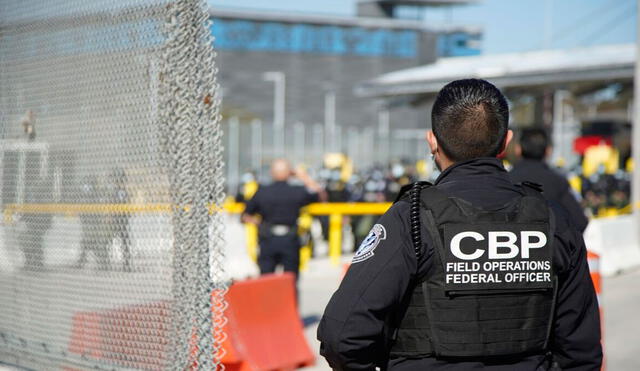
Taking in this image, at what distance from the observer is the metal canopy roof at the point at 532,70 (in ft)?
86.8

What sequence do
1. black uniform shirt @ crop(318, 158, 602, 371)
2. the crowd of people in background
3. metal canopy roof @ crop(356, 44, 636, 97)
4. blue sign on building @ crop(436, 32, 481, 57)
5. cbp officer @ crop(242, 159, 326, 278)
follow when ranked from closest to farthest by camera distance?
black uniform shirt @ crop(318, 158, 602, 371)
cbp officer @ crop(242, 159, 326, 278)
the crowd of people in background
metal canopy roof @ crop(356, 44, 636, 97)
blue sign on building @ crop(436, 32, 481, 57)

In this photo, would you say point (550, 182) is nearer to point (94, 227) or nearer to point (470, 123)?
point (94, 227)

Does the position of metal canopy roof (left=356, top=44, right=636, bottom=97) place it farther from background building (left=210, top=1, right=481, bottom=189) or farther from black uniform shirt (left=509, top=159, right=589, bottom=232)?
background building (left=210, top=1, right=481, bottom=189)

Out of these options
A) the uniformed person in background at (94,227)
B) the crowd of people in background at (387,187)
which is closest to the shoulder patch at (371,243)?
the uniformed person in background at (94,227)

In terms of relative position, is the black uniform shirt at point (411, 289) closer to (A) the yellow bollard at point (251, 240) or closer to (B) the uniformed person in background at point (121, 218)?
(B) the uniformed person in background at point (121, 218)

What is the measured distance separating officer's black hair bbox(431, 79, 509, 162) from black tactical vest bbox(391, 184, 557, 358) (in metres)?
0.15

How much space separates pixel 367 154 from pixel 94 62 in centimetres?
3593

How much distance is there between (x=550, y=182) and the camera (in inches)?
252

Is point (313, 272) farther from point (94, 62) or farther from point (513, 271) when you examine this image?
point (513, 271)

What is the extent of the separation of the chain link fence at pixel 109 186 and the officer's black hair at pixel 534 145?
3.07 metres

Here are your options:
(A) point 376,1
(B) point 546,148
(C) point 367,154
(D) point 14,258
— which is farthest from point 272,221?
(A) point 376,1

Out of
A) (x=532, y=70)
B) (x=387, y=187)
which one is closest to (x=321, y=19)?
(x=532, y=70)

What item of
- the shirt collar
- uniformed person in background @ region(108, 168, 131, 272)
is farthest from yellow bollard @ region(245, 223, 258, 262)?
the shirt collar

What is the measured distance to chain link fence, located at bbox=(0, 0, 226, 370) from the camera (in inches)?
145
